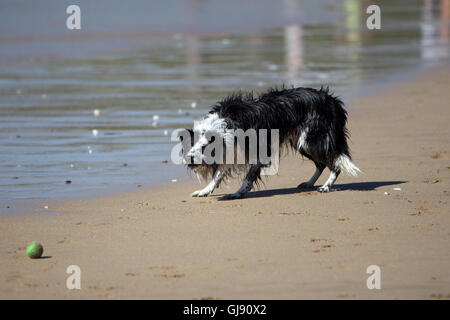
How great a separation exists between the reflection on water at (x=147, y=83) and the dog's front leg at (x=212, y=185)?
876 millimetres

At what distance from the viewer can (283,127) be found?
8453 millimetres

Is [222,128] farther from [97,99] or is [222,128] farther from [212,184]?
[97,99]

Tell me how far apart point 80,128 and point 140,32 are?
14547 mm

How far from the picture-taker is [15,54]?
20.9 metres

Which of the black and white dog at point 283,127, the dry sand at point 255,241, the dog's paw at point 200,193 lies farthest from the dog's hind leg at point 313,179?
the dog's paw at point 200,193

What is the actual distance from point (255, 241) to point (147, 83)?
32.0 feet

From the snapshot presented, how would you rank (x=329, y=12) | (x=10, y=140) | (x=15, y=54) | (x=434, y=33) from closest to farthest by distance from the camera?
(x=10, y=140) → (x=15, y=54) → (x=434, y=33) → (x=329, y=12)

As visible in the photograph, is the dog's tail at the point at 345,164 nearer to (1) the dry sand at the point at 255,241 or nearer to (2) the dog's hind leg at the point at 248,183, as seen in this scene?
(1) the dry sand at the point at 255,241

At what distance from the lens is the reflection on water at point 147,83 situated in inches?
387

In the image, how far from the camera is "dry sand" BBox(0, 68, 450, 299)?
18.6 ft

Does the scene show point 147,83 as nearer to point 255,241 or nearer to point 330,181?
point 330,181
